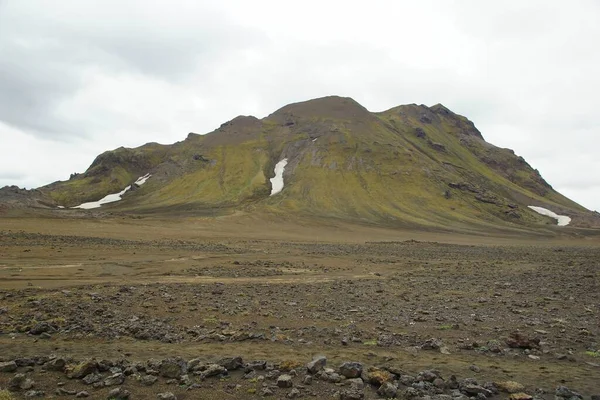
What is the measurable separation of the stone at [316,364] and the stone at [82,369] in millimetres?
5167

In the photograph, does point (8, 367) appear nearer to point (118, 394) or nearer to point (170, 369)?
point (118, 394)

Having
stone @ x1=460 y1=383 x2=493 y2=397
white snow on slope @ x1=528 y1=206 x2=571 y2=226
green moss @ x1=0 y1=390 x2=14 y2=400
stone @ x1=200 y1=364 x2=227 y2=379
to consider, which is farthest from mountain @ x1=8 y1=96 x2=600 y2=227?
green moss @ x1=0 y1=390 x2=14 y2=400

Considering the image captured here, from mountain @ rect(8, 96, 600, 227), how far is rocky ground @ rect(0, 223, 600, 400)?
280 ft

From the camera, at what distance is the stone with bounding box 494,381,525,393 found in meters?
9.70

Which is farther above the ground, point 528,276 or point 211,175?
point 211,175

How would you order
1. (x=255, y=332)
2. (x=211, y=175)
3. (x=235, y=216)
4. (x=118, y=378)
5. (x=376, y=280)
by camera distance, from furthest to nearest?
(x=211, y=175)
(x=235, y=216)
(x=376, y=280)
(x=255, y=332)
(x=118, y=378)

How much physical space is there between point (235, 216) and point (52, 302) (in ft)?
271

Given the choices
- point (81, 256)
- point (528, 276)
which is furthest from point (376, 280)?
point (81, 256)

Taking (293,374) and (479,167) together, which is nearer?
(293,374)

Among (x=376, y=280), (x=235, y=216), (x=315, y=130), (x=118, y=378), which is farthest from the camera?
(x=315, y=130)

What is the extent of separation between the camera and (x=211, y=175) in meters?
154

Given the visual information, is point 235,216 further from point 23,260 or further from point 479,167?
point 479,167

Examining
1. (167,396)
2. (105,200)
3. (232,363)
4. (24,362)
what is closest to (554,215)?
(105,200)

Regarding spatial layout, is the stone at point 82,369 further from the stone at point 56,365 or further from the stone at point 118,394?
the stone at point 118,394
